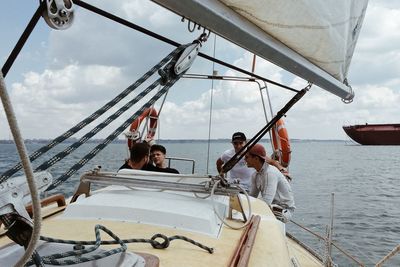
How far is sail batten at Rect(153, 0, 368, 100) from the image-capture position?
172cm

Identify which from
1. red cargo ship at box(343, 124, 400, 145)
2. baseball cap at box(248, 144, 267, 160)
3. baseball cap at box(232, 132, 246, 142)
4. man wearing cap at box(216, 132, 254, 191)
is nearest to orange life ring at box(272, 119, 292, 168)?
man wearing cap at box(216, 132, 254, 191)

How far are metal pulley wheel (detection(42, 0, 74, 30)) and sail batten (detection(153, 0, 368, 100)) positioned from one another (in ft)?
1.22

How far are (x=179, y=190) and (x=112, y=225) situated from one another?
2.14ft

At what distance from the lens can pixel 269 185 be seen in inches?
161

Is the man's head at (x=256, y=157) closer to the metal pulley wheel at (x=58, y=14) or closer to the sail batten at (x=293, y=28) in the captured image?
the sail batten at (x=293, y=28)

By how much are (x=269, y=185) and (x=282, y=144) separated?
3.29 meters

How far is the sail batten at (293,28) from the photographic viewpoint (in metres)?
1.72

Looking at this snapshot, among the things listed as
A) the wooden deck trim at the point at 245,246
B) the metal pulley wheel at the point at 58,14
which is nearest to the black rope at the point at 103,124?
the metal pulley wheel at the point at 58,14

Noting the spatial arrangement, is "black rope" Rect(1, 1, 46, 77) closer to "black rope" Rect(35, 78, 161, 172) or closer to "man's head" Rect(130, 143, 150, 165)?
"black rope" Rect(35, 78, 161, 172)

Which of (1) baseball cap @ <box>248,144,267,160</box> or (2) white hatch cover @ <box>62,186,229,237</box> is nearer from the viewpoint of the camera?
(2) white hatch cover @ <box>62,186,229,237</box>

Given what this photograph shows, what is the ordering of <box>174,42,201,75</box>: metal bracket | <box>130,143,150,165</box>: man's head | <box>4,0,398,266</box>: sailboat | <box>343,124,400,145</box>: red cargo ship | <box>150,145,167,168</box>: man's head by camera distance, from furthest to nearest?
<box>343,124,400,145</box>: red cargo ship, <box>150,145,167,168</box>: man's head, <box>130,143,150,165</box>: man's head, <box>174,42,201,75</box>: metal bracket, <box>4,0,398,266</box>: sailboat

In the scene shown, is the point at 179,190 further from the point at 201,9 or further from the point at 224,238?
the point at 201,9

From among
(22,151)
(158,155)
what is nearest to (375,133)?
(158,155)

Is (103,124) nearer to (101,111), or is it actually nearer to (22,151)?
(101,111)
